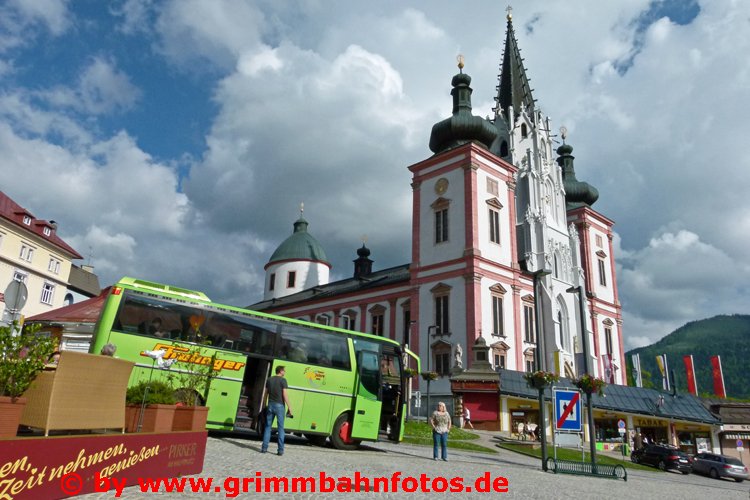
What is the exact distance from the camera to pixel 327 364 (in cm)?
1573

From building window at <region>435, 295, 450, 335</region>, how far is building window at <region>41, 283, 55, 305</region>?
1235 inches

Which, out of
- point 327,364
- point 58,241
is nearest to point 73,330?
point 327,364

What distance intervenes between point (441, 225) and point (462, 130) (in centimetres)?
845

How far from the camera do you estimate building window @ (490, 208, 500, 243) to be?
143ft

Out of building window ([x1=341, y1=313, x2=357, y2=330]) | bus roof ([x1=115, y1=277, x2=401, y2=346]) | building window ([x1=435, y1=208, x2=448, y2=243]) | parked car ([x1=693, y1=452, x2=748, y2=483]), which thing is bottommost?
parked car ([x1=693, y1=452, x2=748, y2=483])

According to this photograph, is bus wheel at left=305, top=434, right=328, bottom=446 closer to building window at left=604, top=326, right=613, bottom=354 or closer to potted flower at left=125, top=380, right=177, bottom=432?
potted flower at left=125, top=380, right=177, bottom=432

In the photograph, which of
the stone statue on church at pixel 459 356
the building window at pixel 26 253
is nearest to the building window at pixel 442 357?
the stone statue on church at pixel 459 356

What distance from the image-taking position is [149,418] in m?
8.00

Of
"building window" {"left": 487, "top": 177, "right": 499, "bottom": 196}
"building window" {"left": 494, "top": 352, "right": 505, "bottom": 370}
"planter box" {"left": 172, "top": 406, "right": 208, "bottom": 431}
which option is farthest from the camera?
"building window" {"left": 487, "top": 177, "right": 499, "bottom": 196}

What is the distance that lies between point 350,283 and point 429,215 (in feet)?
57.2

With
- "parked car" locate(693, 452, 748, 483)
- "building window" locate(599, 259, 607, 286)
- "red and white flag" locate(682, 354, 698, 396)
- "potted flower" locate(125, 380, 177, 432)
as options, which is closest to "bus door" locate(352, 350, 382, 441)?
"potted flower" locate(125, 380, 177, 432)

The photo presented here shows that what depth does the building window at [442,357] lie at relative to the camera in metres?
39.8

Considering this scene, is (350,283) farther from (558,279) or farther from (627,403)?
(627,403)

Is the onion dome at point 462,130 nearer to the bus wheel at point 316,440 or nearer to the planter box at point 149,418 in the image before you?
the bus wheel at point 316,440
